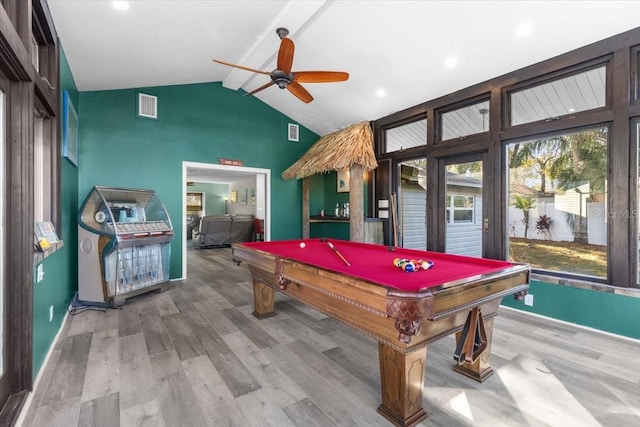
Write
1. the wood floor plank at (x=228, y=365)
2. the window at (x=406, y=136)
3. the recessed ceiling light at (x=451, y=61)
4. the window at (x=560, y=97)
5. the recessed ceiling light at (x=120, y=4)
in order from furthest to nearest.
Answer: the window at (x=406, y=136), the recessed ceiling light at (x=451, y=61), the window at (x=560, y=97), the recessed ceiling light at (x=120, y=4), the wood floor plank at (x=228, y=365)

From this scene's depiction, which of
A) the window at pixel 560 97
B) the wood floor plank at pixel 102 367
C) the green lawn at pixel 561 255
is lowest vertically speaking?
the wood floor plank at pixel 102 367

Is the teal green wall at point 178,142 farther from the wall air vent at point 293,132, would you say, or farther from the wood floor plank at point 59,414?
the wood floor plank at point 59,414

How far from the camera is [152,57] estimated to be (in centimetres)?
381

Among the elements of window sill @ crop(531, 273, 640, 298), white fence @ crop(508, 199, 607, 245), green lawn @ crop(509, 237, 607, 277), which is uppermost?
white fence @ crop(508, 199, 607, 245)

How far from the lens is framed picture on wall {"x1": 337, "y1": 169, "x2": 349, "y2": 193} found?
A: 20.4 ft

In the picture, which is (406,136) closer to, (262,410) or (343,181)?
(343,181)

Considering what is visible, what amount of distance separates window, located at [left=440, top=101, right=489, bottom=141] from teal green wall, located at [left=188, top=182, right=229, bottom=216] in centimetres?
1118

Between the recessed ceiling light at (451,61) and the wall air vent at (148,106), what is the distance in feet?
14.6

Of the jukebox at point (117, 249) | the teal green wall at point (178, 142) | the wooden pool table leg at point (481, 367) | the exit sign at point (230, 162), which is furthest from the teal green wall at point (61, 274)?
the wooden pool table leg at point (481, 367)

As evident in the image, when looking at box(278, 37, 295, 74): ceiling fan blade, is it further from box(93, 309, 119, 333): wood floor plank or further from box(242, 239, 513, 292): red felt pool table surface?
box(93, 309, 119, 333): wood floor plank

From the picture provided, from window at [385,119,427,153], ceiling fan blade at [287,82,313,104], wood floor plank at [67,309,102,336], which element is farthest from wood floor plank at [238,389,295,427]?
window at [385,119,427,153]

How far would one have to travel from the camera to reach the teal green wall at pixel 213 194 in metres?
13.4

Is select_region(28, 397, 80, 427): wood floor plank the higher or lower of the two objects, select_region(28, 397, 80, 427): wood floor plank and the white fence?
the lower

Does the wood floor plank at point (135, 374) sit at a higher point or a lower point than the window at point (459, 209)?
lower
